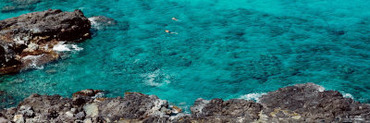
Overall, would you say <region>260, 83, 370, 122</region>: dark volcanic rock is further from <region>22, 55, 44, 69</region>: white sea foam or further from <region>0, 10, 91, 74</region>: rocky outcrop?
<region>0, 10, 91, 74</region>: rocky outcrop

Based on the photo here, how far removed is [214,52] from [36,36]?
838 cm

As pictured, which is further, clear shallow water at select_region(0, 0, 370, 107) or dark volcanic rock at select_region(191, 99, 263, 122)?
clear shallow water at select_region(0, 0, 370, 107)

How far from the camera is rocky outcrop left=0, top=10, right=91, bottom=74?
18.2m

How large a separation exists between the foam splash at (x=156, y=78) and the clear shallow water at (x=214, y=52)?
0.04m

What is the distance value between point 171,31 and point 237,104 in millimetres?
10484

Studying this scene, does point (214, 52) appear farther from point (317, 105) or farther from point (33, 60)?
point (317, 105)

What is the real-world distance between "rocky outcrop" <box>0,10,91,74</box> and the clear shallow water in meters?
0.76

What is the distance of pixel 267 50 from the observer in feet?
65.7

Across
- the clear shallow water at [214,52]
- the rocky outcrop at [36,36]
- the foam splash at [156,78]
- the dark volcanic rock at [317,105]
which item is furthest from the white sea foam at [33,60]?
the dark volcanic rock at [317,105]

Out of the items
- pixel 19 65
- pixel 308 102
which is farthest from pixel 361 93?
pixel 19 65

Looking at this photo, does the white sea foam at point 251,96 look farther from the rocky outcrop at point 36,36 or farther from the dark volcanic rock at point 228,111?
the rocky outcrop at point 36,36

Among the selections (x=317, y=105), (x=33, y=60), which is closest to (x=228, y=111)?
(x=317, y=105)

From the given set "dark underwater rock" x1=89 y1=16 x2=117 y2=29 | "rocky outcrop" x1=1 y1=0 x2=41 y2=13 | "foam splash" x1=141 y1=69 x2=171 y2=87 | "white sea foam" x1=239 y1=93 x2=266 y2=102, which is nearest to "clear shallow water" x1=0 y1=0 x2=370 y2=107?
"foam splash" x1=141 y1=69 x2=171 y2=87

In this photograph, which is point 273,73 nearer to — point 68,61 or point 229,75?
point 229,75
